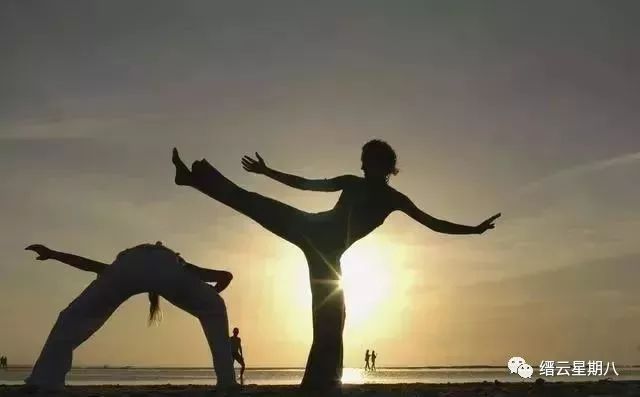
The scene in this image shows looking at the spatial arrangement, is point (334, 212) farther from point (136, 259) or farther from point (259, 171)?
point (136, 259)

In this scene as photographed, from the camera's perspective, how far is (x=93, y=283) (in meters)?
8.20

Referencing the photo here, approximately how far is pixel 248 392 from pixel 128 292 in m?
1.78

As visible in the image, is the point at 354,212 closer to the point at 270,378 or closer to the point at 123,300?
the point at 123,300

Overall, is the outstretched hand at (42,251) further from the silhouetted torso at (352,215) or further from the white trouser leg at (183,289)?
the silhouetted torso at (352,215)

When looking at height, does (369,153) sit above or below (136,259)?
above

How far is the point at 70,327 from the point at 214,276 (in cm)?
172

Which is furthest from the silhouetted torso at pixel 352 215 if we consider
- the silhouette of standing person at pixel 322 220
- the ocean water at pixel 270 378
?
the ocean water at pixel 270 378

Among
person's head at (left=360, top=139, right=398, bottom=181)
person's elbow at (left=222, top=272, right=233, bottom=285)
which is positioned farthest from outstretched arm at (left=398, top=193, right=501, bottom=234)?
person's elbow at (left=222, top=272, right=233, bottom=285)

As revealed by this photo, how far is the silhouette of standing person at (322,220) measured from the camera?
807 centimetres

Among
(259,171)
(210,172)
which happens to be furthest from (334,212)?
(210,172)

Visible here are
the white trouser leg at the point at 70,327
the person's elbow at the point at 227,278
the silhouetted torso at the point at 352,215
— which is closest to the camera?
the silhouetted torso at the point at 352,215

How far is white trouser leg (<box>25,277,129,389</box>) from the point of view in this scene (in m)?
8.18

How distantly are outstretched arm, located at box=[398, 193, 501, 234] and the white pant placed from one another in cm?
238

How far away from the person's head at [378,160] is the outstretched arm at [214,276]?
2040 mm
